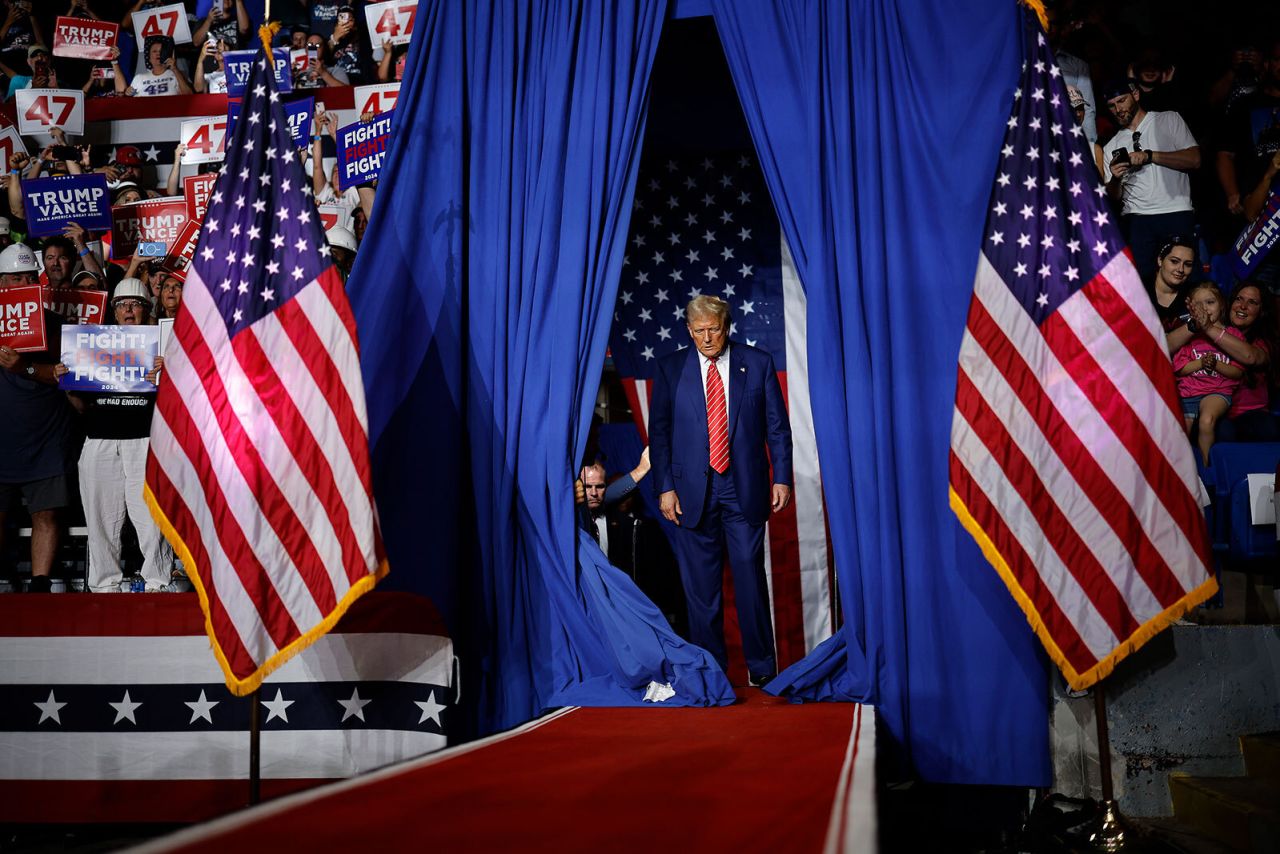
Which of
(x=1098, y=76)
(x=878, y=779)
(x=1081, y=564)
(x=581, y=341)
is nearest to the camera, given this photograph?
(x=878, y=779)

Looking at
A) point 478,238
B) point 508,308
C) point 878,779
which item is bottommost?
point 878,779

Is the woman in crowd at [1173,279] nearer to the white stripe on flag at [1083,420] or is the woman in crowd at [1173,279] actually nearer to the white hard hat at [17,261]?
the white stripe on flag at [1083,420]

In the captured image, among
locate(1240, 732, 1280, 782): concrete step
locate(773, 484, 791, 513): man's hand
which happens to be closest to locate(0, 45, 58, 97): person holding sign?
locate(773, 484, 791, 513): man's hand

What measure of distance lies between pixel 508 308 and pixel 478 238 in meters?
0.37

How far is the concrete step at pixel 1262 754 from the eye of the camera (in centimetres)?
355

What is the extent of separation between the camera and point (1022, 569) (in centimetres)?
369

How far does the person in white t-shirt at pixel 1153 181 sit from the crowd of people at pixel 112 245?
4.28 meters

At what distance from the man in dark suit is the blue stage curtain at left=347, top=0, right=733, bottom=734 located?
1.51 ft

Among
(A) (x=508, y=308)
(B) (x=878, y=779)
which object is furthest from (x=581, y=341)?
(B) (x=878, y=779)

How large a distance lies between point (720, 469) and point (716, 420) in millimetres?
233

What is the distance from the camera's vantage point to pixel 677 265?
664 centimetres

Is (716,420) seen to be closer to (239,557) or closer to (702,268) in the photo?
(702,268)

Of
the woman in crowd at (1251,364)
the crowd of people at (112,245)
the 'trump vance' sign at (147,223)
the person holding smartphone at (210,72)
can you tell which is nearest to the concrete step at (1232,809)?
the woman in crowd at (1251,364)

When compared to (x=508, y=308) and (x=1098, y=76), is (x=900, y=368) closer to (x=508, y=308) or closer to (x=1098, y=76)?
(x=508, y=308)
